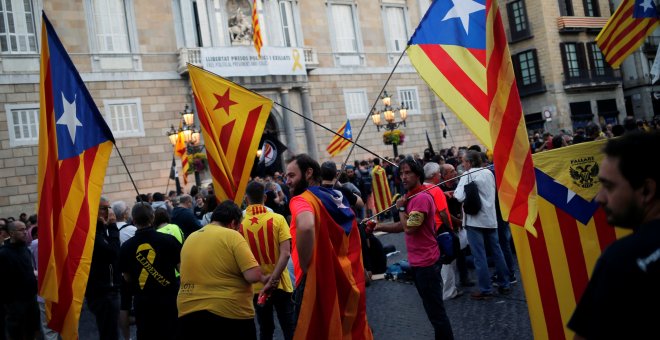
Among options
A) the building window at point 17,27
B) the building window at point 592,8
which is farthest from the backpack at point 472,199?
the building window at point 592,8

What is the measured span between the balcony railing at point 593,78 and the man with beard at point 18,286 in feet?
102

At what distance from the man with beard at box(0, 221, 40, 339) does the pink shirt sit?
4.61 m

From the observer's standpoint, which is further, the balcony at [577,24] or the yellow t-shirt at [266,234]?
the balcony at [577,24]

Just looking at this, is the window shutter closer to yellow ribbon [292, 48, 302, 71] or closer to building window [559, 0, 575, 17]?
building window [559, 0, 575, 17]

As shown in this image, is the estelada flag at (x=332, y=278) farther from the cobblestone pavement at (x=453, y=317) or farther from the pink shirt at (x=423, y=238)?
the cobblestone pavement at (x=453, y=317)

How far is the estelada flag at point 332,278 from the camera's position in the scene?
4082 millimetres

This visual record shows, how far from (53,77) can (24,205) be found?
49.8ft

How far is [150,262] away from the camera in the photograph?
529 centimetres

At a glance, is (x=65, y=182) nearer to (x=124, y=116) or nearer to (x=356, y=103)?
(x=124, y=116)

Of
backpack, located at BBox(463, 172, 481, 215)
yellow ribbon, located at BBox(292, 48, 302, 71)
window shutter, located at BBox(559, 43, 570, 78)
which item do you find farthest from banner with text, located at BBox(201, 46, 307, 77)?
window shutter, located at BBox(559, 43, 570, 78)

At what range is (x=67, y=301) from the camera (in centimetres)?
454

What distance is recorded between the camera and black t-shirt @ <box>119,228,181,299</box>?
529cm

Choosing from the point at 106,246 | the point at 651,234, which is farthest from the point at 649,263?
the point at 106,246

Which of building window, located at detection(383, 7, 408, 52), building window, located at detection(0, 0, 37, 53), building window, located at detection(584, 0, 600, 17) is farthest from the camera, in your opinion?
building window, located at detection(584, 0, 600, 17)
